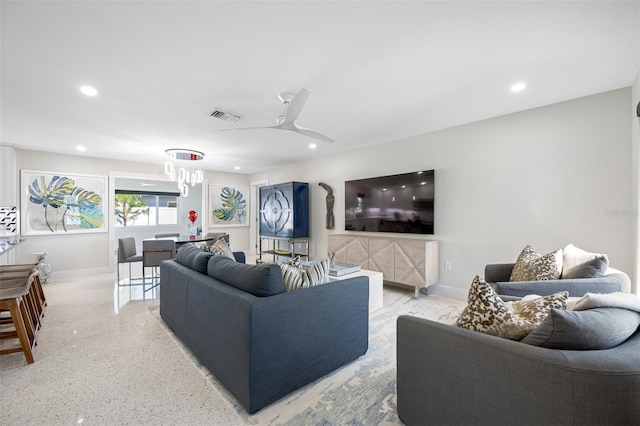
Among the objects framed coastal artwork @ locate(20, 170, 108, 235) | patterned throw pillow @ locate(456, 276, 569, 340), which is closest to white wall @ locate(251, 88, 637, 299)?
patterned throw pillow @ locate(456, 276, 569, 340)

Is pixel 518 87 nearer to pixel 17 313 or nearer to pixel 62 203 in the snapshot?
pixel 17 313

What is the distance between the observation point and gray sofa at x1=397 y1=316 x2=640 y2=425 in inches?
32.7

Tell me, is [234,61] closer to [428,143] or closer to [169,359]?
[169,359]

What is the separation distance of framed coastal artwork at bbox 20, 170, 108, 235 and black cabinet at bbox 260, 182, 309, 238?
3263mm

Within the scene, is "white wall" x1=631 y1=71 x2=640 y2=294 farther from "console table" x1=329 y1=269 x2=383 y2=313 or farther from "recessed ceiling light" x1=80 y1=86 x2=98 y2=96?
"recessed ceiling light" x1=80 y1=86 x2=98 y2=96

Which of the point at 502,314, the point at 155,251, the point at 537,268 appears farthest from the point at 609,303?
the point at 155,251

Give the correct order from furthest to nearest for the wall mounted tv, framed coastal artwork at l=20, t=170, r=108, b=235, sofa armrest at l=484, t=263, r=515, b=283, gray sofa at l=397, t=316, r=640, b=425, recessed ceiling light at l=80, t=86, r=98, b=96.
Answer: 1. framed coastal artwork at l=20, t=170, r=108, b=235
2. the wall mounted tv
3. sofa armrest at l=484, t=263, r=515, b=283
4. recessed ceiling light at l=80, t=86, r=98, b=96
5. gray sofa at l=397, t=316, r=640, b=425

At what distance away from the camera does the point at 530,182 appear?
3.02 meters

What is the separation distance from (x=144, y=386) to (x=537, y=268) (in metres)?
3.20

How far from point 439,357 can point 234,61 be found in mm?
2337

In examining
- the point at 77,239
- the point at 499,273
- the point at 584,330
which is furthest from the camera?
the point at 77,239

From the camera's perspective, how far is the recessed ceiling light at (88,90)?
2.42m

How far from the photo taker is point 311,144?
14.8 ft

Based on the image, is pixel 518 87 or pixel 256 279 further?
pixel 518 87
